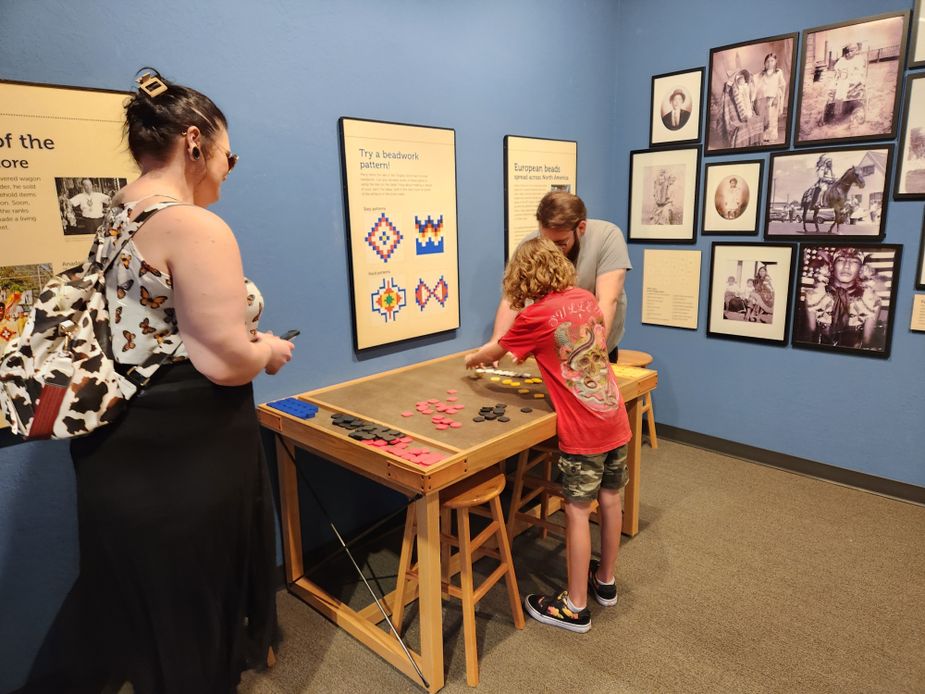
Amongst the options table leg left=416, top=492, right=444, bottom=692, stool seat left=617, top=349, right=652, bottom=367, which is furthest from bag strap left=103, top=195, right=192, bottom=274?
stool seat left=617, top=349, right=652, bottom=367

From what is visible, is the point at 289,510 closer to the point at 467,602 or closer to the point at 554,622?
the point at 467,602

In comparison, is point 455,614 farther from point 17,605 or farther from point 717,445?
point 717,445

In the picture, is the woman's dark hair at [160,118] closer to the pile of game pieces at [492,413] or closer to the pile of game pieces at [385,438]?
the pile of game pieces at [385,438]

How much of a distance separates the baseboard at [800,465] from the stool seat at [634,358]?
1.70ft

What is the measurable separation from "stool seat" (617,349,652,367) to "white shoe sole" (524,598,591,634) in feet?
5.13

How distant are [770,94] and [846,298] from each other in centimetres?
106

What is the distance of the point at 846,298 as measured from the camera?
2.89 metres

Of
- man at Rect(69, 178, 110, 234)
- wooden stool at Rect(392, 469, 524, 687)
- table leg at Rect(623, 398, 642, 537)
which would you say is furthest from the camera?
table leg at Rect(623, 398, 642, 537)

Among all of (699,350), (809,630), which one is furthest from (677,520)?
(699,350)

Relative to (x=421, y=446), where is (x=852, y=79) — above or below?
above

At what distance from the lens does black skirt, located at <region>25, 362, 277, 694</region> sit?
3.96ft

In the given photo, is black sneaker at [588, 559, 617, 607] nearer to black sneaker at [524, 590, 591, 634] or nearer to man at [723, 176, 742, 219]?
black sneaker at [524, 590, 591, 634]

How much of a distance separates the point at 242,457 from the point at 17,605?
39.9 inches

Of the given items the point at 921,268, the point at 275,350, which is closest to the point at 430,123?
the point at 275,350
